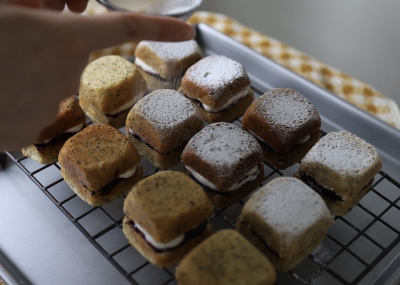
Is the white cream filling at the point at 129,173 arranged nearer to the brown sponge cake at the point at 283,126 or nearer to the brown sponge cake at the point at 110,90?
the brown sponge cake at the point at 110,90

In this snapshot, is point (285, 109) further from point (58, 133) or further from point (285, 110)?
point (58, 133)

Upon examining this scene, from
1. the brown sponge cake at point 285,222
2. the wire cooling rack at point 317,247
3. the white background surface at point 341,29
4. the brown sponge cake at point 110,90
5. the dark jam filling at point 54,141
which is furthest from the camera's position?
the white background surface at point 341,29

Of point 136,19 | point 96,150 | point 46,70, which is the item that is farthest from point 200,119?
point 46,70

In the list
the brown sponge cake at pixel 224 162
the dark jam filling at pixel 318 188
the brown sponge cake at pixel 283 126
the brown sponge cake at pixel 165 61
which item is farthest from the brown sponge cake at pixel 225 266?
the brown sponge cake at pixel 165 61

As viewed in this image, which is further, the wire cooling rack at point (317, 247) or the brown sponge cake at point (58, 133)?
the brown sponge cake at point (58, 133)

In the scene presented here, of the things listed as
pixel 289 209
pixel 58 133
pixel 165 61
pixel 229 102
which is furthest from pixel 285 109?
pixel 58 133

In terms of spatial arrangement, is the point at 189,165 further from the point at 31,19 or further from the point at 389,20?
the point at 389,20

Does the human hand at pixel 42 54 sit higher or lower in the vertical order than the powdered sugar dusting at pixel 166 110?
higher
